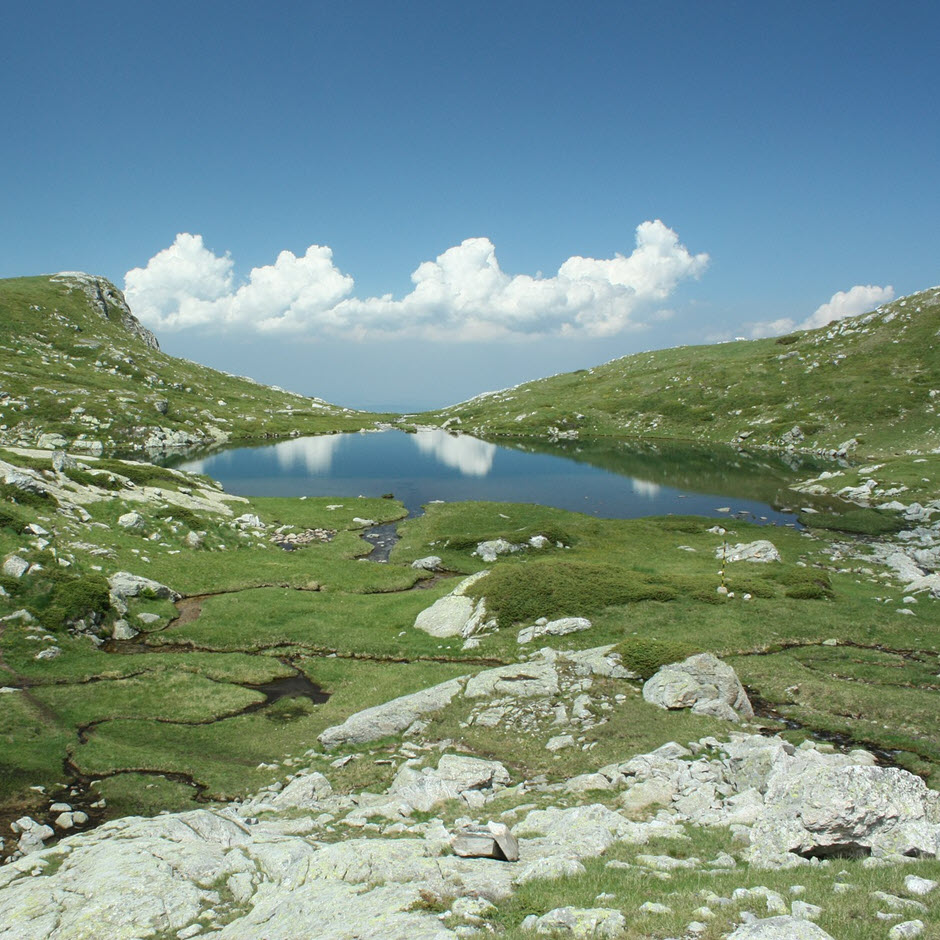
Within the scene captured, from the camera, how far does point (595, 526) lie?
72.6 meters

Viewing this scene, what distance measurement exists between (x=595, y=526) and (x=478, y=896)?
63.0 metres

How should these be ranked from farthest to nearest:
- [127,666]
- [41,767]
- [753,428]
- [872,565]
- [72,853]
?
[753,428], [872,565], [127,666], [41,767], [72,853]

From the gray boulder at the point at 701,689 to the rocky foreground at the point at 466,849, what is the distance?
3654 millimetres

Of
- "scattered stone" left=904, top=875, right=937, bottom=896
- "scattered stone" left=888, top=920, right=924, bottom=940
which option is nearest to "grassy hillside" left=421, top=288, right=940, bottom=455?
"scattered stone" left=904, top=875, right=937, bottom=896

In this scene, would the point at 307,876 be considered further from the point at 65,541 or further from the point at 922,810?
the point at 65,541

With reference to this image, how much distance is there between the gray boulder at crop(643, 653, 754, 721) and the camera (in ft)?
82.9

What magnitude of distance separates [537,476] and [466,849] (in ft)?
381

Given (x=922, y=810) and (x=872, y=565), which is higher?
(x=922, y=810)

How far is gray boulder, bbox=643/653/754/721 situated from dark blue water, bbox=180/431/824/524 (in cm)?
6374

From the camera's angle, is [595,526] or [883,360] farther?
[883,360]

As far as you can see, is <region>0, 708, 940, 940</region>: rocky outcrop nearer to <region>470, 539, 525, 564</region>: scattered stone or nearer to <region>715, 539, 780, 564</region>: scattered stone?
<region>715, 539, 780, 564</region>: scattered stone

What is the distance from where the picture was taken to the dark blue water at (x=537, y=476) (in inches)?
3944

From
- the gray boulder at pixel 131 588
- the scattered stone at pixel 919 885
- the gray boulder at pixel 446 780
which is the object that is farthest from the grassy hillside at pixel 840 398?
the gray boulder at pixel 131 588

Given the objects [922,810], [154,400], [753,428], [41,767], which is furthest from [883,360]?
[154,400]
